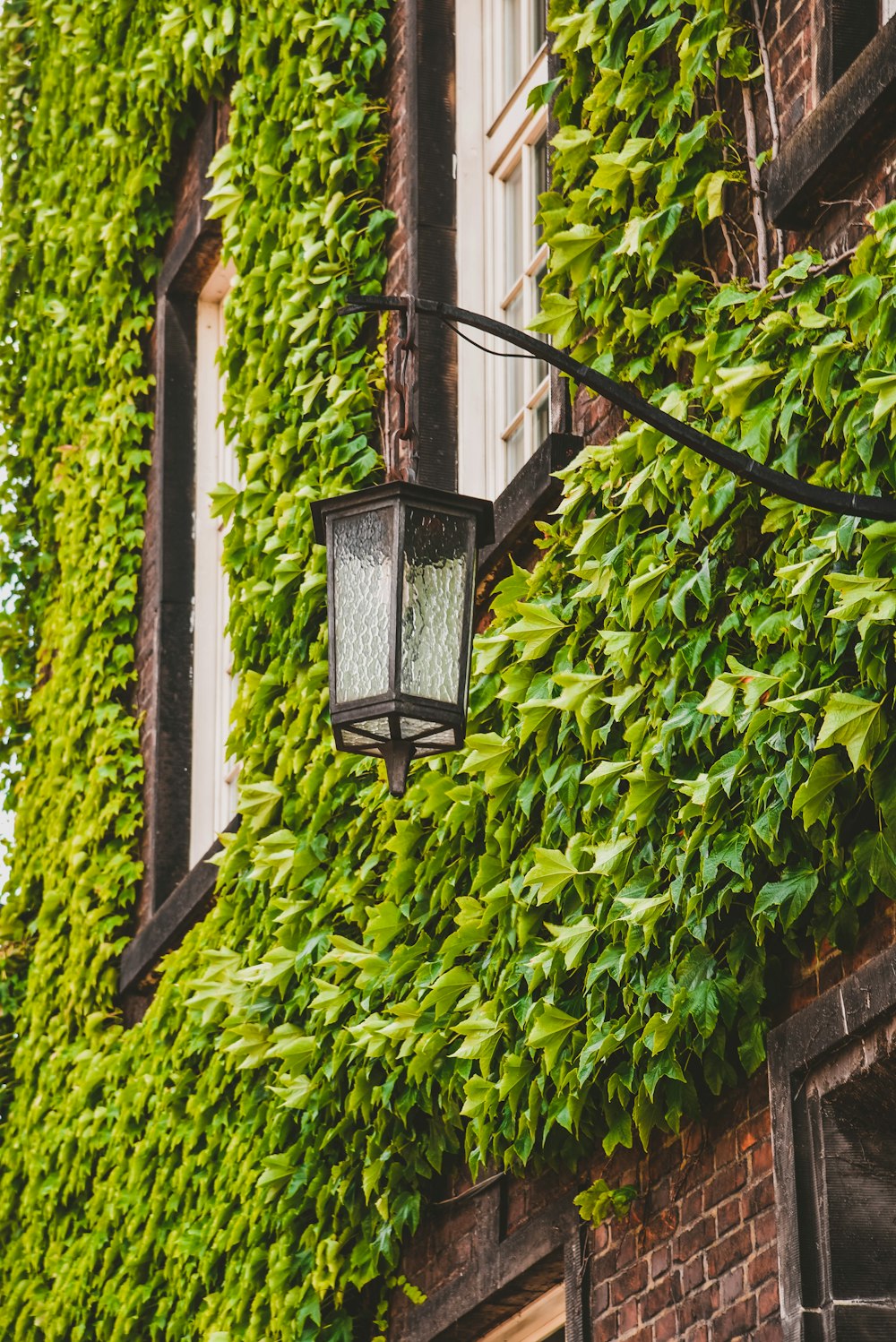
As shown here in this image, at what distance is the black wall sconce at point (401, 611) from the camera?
5012mm

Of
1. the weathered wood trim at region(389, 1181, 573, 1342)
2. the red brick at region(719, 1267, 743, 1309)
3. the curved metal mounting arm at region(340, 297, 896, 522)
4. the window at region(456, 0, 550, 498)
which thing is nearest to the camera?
the curved metal mounting arm at region(340, 297, 896, 522)

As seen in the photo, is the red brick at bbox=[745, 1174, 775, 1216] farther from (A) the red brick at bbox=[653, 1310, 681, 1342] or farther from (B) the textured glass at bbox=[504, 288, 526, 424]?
(B) the textured glass at bbox=[504, 288, 526, 424]

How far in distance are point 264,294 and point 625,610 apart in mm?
3804

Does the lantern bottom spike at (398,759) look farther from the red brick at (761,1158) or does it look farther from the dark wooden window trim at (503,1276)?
the dark wooden window trim at (503,1276)

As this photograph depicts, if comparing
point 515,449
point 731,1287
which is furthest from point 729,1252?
point 515,449

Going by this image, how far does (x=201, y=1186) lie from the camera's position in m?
8.26

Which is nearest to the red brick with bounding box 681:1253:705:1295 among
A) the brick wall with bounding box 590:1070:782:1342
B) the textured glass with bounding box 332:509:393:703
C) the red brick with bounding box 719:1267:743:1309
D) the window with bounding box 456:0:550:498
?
the brick wall with bounding box 590:1070:782:1342

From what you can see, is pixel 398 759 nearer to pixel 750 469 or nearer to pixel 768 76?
pixel 750 469

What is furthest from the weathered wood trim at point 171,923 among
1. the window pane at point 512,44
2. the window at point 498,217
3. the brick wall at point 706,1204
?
the window pane at point 512,44

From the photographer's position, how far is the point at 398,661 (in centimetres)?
499

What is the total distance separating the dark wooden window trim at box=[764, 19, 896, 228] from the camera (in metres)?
5.05

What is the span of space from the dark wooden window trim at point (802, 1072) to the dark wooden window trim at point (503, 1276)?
1085mm

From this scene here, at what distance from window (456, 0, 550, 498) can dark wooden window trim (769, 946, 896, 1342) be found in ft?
9.60

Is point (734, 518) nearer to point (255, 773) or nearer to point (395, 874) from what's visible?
point (395, 874)
